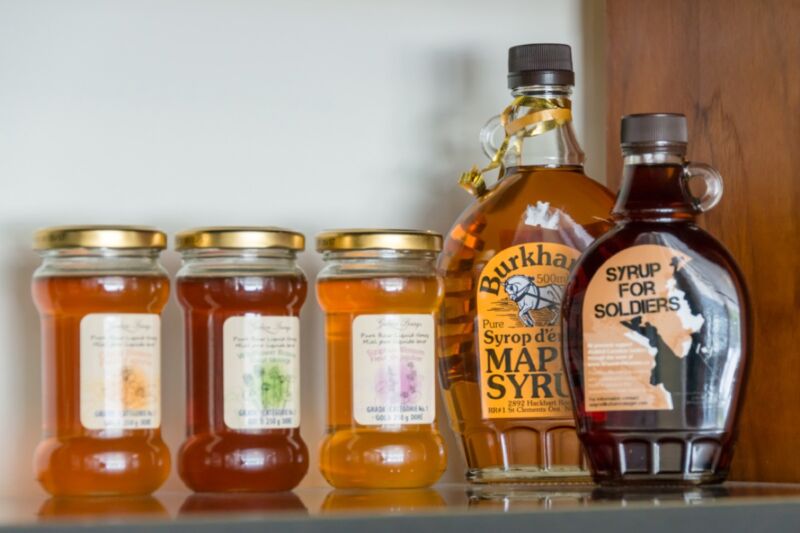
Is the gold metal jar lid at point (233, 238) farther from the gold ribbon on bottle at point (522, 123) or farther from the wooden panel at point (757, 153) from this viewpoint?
the wooden panel at point (757, 153)

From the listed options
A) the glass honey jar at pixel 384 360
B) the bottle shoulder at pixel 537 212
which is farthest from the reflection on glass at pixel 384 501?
the bottle shoulder at pixel 537 212

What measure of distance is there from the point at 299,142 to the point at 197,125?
102mm

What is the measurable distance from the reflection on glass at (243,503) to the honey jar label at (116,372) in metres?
0.09

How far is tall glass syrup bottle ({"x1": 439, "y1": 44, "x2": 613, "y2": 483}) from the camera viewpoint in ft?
3.93

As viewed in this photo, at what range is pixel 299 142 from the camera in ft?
4.37

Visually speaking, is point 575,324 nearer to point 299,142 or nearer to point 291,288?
point 291,288

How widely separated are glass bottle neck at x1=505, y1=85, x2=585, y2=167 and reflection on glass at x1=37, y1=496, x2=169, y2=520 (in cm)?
46

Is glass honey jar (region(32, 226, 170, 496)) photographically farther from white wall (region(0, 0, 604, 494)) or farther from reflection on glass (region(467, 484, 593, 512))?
reflection on glass (region(467, 484, 593, 512))

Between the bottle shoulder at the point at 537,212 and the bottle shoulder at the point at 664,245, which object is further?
the bottle shoulder at the point at 537,212

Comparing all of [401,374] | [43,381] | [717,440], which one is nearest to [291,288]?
[401,374]

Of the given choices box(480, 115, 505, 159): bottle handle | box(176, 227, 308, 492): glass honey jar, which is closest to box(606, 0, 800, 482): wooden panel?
box(480, 115, 505, 159): bottle handle

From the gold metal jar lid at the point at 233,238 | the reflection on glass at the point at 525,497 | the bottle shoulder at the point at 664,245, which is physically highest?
the gold metal jar lid at the point at 233,238

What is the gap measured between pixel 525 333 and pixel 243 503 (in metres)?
0.32

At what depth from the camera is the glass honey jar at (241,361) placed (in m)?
1.11
